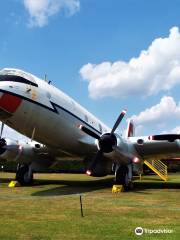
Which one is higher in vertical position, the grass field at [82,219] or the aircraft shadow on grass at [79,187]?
the aircraft shadow on grass at [79,187]

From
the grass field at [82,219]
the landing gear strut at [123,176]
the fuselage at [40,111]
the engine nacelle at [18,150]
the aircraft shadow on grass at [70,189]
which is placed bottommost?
the grass field at [82,219]

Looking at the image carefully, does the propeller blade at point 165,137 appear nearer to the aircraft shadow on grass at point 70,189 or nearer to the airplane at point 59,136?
the airplane at point 59,136

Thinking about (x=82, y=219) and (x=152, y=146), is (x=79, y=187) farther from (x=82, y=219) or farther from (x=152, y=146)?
(x=82, y=219)

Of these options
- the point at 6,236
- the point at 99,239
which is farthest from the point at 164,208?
the point at 6,236

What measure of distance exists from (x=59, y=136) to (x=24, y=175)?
593 cm

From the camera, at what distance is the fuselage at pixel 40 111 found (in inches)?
672

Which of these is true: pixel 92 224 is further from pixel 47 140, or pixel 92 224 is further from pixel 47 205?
pixel 47 140

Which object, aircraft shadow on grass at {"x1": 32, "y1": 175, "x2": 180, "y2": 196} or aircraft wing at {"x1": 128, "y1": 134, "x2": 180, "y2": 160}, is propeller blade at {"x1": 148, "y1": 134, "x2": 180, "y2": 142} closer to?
aircraft wing at {"x1": 128, "y1": 134, "x2": 180, "y2": 160}

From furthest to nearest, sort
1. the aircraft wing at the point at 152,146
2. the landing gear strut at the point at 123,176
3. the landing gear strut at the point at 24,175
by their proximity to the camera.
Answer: the landing gear strut at the point at 24,175 < the aircraft wing at the point at 152,146 < the landing gear strut at the point at 123,176

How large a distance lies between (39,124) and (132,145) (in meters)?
5.58

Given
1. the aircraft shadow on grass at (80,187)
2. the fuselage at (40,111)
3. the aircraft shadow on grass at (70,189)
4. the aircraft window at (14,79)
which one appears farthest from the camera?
the aircraft shadow on grass at (80,187)

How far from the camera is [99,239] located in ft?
26.1

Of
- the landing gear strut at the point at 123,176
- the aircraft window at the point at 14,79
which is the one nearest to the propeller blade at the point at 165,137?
the landing gear strut at the point at 123,176

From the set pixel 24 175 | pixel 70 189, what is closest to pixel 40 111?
pixel 70 189
